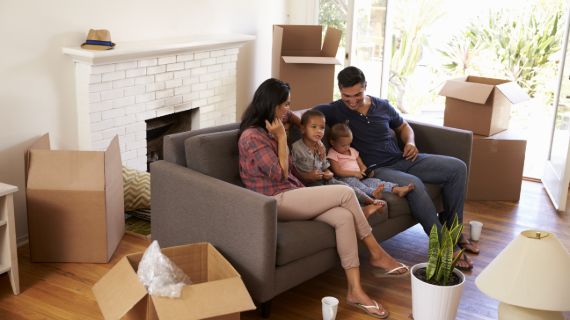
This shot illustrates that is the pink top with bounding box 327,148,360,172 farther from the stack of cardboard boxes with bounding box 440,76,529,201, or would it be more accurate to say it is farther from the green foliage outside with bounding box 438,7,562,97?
the green foliage outside with bounding box 438,7,562,97

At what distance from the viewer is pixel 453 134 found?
4.03 meters

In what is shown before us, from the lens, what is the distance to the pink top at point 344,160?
3.67m

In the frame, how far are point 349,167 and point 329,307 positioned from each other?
0.98 meters

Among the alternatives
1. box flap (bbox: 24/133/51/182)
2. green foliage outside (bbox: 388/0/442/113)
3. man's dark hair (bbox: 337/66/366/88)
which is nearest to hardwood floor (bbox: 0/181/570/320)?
box flap (bbox: 24/133/51/182)

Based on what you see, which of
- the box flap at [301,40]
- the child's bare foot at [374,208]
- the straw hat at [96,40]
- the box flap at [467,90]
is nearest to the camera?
the child's bare foot at [374,208]

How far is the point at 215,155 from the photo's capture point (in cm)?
316

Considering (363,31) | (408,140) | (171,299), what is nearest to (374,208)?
(408,140)

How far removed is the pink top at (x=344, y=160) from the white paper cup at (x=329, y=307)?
0.93 m

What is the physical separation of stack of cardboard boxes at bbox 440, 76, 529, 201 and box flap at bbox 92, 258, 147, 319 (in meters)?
2.76

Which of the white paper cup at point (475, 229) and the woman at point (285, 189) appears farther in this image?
the white paper cup at point (475, 229)

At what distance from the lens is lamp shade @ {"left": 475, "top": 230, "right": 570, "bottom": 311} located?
6.04 feet

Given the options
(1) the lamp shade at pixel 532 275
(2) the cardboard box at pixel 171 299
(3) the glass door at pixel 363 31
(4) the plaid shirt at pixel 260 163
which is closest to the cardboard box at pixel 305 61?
(3) the glass door at pixel 363 31

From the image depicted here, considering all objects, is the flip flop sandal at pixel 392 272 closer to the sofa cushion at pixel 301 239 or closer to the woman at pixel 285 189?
the woman at pixel 285 189

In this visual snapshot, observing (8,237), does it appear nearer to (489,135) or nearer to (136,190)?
(136,190)
